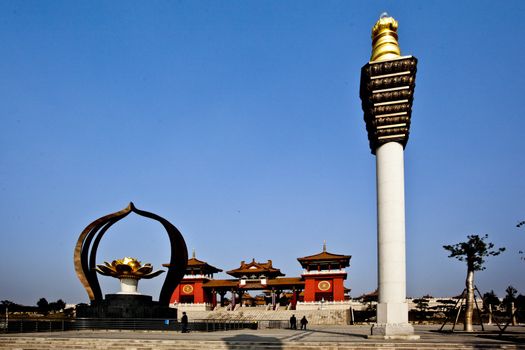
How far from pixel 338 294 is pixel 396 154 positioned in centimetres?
3525

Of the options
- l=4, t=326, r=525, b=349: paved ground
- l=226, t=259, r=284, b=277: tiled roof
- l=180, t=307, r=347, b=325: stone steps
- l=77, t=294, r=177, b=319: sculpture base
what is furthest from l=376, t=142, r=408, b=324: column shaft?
l=226, t=259, r=284, b=277: tiled roof

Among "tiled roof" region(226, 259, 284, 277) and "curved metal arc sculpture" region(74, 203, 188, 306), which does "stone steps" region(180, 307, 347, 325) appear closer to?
"tiled roof" region(226, 259, 284, 277)

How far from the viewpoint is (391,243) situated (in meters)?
19.1

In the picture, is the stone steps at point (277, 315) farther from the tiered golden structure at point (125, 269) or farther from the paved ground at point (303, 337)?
the paved ground at point (303, 337)

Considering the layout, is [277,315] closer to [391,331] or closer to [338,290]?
[338,290]

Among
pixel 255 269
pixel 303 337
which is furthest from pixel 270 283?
pixel 303 337

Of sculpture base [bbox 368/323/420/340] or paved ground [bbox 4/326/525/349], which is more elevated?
sculpture base [bbox 368/323/420/340]

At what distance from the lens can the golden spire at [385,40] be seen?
67.1 feet

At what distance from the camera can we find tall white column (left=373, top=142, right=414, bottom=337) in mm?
18438

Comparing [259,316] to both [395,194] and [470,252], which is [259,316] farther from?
[395,194]

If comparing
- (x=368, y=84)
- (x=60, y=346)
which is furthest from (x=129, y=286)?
(x=368, y=84)

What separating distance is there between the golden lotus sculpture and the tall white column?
1741 centimetres

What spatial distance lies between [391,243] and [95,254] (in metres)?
21.0

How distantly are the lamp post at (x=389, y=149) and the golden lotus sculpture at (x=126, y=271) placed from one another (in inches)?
683
